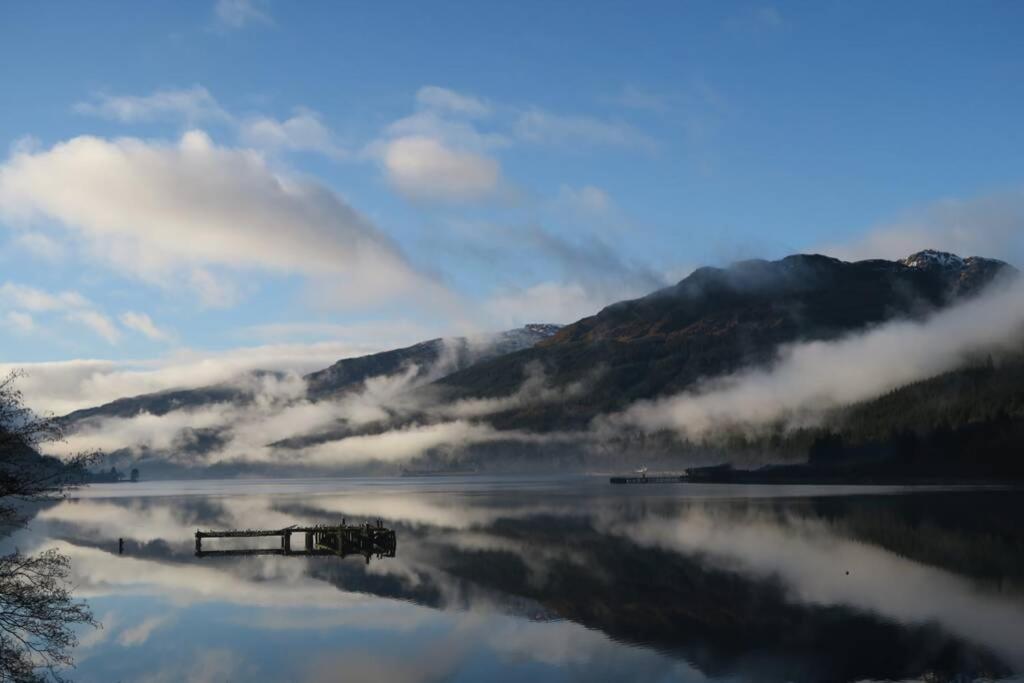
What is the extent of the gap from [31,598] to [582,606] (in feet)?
109

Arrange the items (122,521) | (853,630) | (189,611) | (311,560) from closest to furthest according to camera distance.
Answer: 1. (853,630)
2. (189,611)
3. (311,560)
4. (122,521)

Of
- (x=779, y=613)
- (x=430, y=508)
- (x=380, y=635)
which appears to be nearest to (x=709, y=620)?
(x=779, y=613)

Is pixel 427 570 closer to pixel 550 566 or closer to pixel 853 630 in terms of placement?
pixel 550 566

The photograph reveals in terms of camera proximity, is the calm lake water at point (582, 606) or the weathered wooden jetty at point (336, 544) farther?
the weathered wooden jetty at point (336, 544)

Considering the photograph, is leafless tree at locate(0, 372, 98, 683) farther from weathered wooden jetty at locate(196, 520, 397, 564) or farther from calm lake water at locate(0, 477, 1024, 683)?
weathered wooden jetty at locate(196, 520, 397, 564)

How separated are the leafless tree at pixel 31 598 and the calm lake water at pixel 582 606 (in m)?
1.91

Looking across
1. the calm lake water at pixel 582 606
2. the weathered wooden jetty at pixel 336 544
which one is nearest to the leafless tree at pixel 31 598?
the calm lake water at pixel 582 606

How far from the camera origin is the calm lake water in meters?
42.2

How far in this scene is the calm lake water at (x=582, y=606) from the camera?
138ft

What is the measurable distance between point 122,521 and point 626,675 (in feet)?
430

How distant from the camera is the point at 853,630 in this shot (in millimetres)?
47938

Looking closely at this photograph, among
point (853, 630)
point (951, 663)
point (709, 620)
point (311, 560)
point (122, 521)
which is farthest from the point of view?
point (122, 521)

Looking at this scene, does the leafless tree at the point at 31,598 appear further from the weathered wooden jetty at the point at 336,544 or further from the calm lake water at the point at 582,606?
the weathered wooden jetty at the point at 336,544

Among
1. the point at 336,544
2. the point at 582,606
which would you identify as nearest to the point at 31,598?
the point at 582,606
